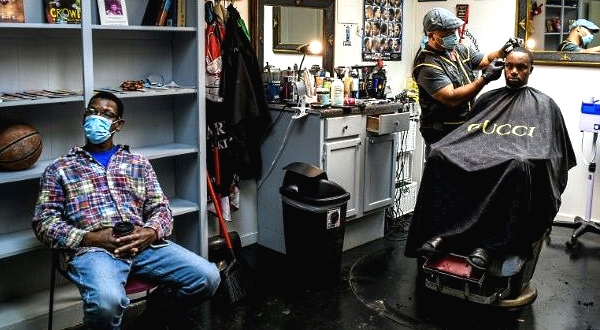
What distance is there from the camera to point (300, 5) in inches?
165

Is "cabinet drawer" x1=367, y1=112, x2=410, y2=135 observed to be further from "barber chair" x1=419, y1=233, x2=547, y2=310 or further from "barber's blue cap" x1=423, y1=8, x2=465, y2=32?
"barber chair" x1=419, y1=233, x2=547, y2=310

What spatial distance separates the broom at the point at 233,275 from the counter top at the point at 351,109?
69cm

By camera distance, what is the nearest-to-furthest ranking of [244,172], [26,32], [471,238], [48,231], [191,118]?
[48,231], [26,32], [471,238], [191,118], [244,172]

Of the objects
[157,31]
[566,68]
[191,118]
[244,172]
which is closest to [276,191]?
[244,172]

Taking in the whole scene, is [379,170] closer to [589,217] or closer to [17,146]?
[589,217]

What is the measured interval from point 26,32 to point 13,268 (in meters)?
1.15

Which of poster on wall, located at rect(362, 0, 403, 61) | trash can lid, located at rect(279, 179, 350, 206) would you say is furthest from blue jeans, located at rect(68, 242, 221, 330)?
poster on wall, located at rect(362, 0, 403, 61)

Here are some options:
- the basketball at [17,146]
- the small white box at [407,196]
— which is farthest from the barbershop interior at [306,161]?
the small white box at [407,196]

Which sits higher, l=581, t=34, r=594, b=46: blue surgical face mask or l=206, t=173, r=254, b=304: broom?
l=581, t=34, r=594, b=46: blue surgical face mask

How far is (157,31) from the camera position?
3.31 metres

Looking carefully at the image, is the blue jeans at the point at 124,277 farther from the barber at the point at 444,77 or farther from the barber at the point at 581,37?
the barber at the point at 581,37

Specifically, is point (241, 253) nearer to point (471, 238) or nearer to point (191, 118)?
point (191, 118)

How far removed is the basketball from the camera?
8.64 feet

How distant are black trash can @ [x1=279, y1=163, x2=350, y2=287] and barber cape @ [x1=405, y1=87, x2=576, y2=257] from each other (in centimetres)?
45
